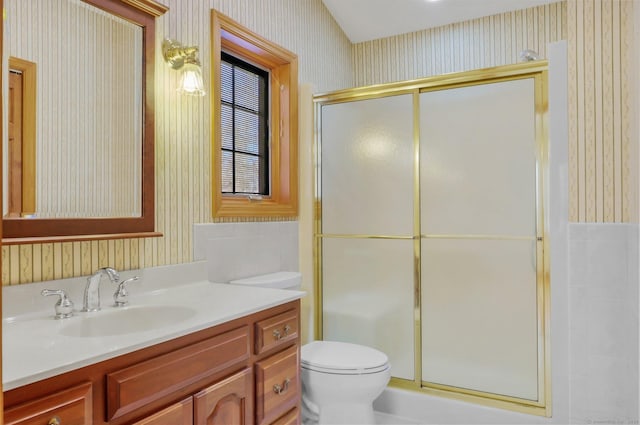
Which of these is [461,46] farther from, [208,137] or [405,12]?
[208,137]

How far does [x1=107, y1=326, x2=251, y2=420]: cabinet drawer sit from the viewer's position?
1.08 meters

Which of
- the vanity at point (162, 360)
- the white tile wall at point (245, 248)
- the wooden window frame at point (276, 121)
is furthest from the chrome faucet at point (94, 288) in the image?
the wooden window frame at point (276, 121)

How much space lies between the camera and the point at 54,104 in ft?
4.80

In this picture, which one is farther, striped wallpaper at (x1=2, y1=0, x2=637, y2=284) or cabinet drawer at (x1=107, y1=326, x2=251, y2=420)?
striped wallpaper at (x1=2, y1=0, x2=637, y2=284)

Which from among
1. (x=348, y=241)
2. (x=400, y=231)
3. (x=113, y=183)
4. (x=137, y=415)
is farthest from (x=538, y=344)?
(x=113, y=183)

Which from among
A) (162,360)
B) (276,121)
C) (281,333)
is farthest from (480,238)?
(162,360)

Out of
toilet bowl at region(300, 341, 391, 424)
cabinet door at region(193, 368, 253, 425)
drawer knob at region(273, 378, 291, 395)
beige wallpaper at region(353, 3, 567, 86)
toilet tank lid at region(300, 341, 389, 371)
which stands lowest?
toilet bowl at region(300, 341, 391, 424)

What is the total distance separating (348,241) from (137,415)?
1.74 metres

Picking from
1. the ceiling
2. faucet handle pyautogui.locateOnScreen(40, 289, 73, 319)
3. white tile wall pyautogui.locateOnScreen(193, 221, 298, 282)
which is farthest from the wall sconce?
the ceiling

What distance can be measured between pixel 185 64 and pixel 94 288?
0.97 meters

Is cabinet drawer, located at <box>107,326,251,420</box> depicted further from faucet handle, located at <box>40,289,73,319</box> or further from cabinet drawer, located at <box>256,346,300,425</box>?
faucet handle, located at <box>40,289,73,319</box>

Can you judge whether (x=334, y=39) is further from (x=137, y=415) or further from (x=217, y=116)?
(x=137, y=415)

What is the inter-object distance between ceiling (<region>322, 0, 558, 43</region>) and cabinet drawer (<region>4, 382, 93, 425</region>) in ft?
9.24

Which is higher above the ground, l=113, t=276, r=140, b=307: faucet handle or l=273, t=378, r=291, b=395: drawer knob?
l=113, t=276, r=140, b=307: faucet handle
